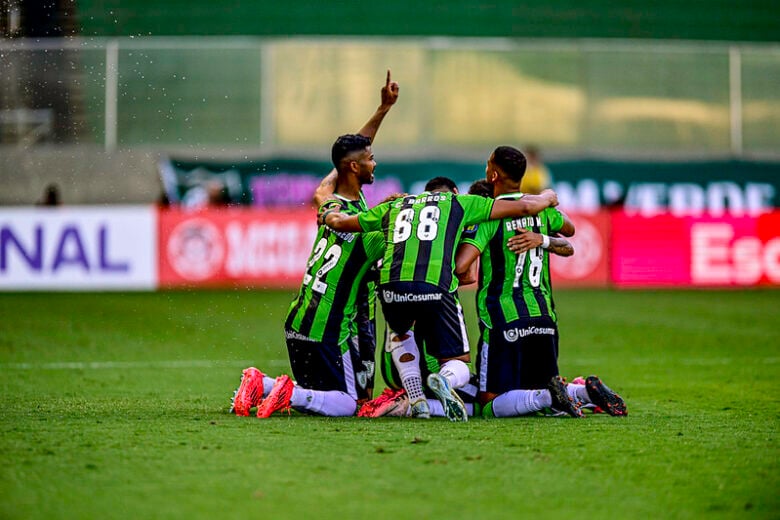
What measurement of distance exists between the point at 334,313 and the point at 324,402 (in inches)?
21.4

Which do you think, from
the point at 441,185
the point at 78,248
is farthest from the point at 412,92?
the point at 441,185

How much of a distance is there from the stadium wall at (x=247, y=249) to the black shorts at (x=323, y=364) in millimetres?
11739

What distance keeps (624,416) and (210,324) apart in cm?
851

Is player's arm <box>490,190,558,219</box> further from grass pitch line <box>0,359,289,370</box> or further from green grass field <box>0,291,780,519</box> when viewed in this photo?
grass pitch line <box>0,359,289,370</box>

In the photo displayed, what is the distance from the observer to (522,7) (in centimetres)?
2608

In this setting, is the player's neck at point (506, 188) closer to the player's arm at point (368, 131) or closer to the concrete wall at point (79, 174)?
the player's arm at point (368, 131)

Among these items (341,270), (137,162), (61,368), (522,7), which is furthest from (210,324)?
(522,7)

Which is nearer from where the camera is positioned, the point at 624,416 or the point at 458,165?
the point at 624,416

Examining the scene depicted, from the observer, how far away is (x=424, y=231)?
7051 millimetres

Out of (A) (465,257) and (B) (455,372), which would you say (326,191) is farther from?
(B) (455,372)

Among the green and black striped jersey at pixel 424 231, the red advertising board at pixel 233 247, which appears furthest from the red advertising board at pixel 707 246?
the green and black striped jersey at pixel 424 231

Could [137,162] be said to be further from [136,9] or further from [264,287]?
[264,287]

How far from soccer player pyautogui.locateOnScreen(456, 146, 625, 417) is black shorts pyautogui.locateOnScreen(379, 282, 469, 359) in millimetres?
232

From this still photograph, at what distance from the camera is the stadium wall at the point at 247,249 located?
1833 cm
